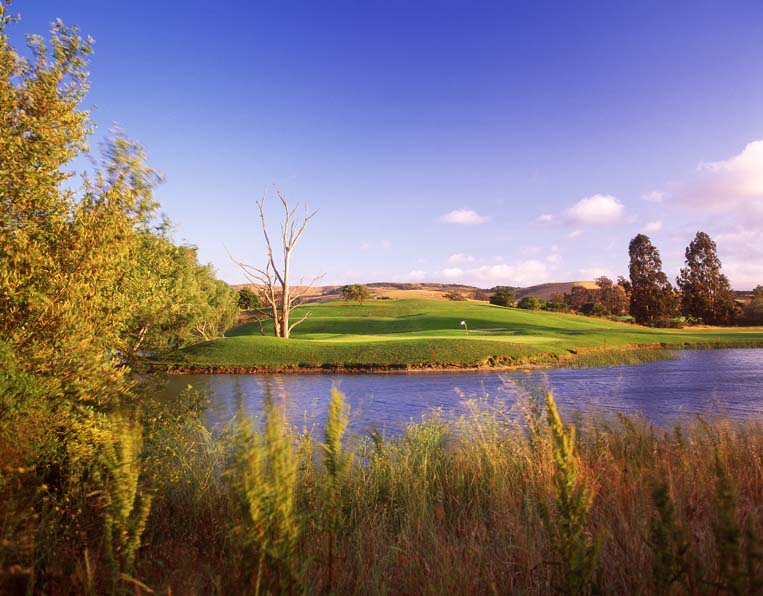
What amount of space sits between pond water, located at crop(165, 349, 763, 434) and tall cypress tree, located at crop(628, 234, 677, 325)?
37149mm

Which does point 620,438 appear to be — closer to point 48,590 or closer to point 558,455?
point 558,455

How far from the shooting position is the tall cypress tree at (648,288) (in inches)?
2638

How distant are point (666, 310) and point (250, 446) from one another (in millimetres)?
74431

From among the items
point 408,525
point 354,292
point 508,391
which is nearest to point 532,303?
point 354,292

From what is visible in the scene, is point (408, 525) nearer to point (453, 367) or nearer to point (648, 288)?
point (453, 367)

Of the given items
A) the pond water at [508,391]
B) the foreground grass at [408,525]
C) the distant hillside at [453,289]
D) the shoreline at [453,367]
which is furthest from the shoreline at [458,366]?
the distant hillside at [453,289]

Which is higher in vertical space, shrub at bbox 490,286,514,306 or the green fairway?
shrub at bbox 490,286,514,306

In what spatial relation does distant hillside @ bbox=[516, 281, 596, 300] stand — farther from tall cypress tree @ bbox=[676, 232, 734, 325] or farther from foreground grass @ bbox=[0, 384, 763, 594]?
foreground grass @ bbox=[0, 384, 763, 594]

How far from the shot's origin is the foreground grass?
225 cm

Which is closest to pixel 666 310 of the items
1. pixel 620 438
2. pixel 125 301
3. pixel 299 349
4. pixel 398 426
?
pixel 299 349

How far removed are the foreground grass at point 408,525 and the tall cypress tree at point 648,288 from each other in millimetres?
66226

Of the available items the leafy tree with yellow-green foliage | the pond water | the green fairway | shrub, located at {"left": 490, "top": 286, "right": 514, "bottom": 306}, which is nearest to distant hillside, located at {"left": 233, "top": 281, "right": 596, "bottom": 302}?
shrub, located at {"left": 490, "top": 286, "right": 514, "bottom": 306}

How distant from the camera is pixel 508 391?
21.0 meters

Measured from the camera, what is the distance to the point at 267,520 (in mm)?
2262
